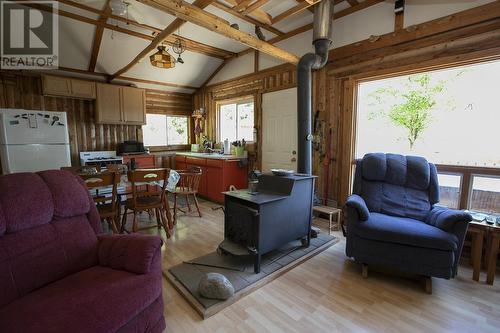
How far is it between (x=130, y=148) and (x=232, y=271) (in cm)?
407

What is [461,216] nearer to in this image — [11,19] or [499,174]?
[499,174]

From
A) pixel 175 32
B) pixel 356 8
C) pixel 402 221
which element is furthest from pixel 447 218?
pixel 175 32

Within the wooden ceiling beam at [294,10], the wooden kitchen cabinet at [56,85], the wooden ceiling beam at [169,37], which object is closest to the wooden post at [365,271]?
the wooden ceiling beam at [294,10]

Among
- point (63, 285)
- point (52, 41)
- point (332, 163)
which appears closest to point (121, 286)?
point (63, 285)

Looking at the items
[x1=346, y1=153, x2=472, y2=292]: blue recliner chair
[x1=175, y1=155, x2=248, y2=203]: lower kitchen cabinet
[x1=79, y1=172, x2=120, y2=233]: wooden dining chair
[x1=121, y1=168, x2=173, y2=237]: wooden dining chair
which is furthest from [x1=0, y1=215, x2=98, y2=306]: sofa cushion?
[x1=175, y1=155, x2=248, y2=203]: lower kitchen cabinet

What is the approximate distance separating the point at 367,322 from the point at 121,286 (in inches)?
65.8

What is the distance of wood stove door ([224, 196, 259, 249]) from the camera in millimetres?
2166

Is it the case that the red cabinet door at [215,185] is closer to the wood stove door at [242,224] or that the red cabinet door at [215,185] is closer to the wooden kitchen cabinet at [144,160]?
the wooden kitchen cabinet at [144,160]

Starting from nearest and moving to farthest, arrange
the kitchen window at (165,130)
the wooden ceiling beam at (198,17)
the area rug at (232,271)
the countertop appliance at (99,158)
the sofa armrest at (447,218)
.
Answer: the area rug at (232,271) → the sofa armrest at (447,218) → the wooden ceiling beam at (198,17) → the countertop appliance at (99,158) → the kitchen window at (165,130)

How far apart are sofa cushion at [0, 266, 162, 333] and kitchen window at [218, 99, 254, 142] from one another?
12.5ft

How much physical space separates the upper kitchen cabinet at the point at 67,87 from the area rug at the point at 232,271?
13.5 ft

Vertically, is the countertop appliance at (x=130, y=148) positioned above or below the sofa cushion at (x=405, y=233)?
above

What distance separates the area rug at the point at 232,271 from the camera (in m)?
1.83

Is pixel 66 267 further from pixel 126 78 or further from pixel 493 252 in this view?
pixel 126 78
